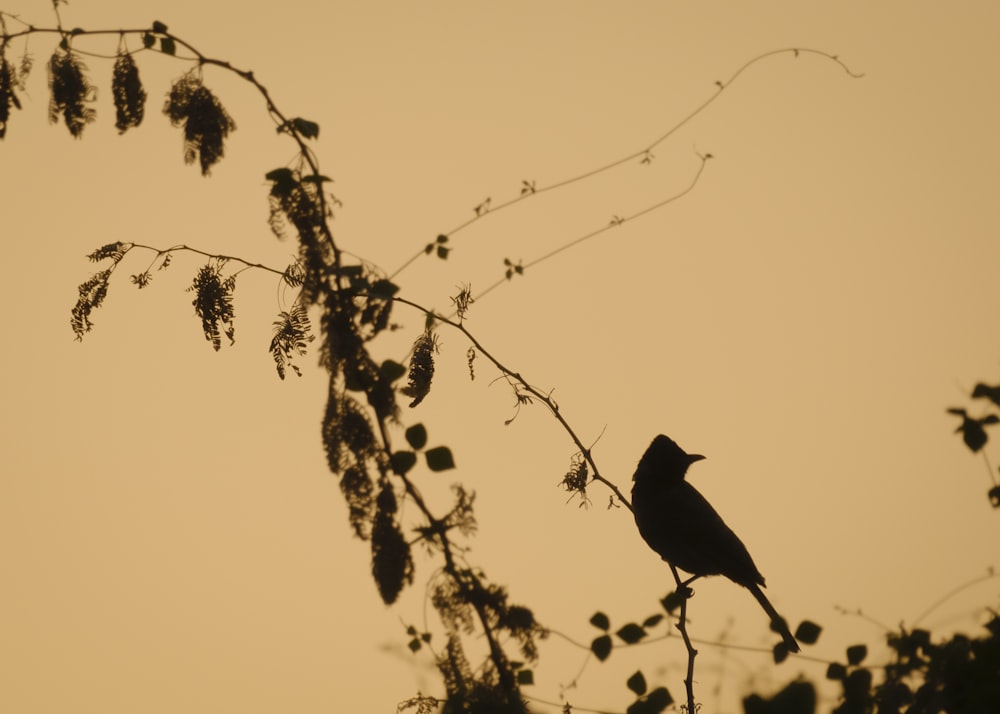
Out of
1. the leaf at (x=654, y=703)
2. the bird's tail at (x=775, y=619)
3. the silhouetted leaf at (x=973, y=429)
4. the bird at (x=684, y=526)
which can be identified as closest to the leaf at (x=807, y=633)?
the bird's tail at (x=775, y=619)

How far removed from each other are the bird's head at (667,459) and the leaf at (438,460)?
3899 mm

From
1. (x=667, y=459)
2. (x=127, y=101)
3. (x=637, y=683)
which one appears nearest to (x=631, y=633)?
(x=637, y=683)

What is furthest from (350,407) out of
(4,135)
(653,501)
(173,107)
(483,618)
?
(653,501)

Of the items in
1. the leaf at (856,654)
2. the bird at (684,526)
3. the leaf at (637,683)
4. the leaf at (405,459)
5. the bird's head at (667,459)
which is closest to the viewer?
the leaf at (405,459)

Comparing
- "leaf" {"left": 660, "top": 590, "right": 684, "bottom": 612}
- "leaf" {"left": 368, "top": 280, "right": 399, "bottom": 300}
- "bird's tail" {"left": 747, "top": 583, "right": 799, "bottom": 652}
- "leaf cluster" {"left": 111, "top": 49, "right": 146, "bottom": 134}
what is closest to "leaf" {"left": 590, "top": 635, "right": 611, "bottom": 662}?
"leaf" {"left": 660, "top": 590, "right": 684, "bottom": 612}

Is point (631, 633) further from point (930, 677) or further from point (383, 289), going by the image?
point (383, 289)

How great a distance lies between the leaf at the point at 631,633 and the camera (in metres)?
5.07

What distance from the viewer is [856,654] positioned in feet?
15.8

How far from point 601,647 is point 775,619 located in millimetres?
1761

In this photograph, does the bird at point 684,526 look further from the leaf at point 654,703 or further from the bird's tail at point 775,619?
the leaf at point 654,703

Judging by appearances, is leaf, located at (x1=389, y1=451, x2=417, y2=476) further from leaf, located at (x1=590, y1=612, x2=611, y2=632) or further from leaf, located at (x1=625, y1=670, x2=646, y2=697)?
leaf, located at (x1=590, y1=612, x2=611, y2=632)

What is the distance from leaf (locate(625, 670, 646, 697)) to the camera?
461 centimetres

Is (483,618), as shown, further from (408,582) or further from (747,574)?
(747,574)

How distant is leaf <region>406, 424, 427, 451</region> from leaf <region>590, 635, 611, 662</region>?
5.87 feet
